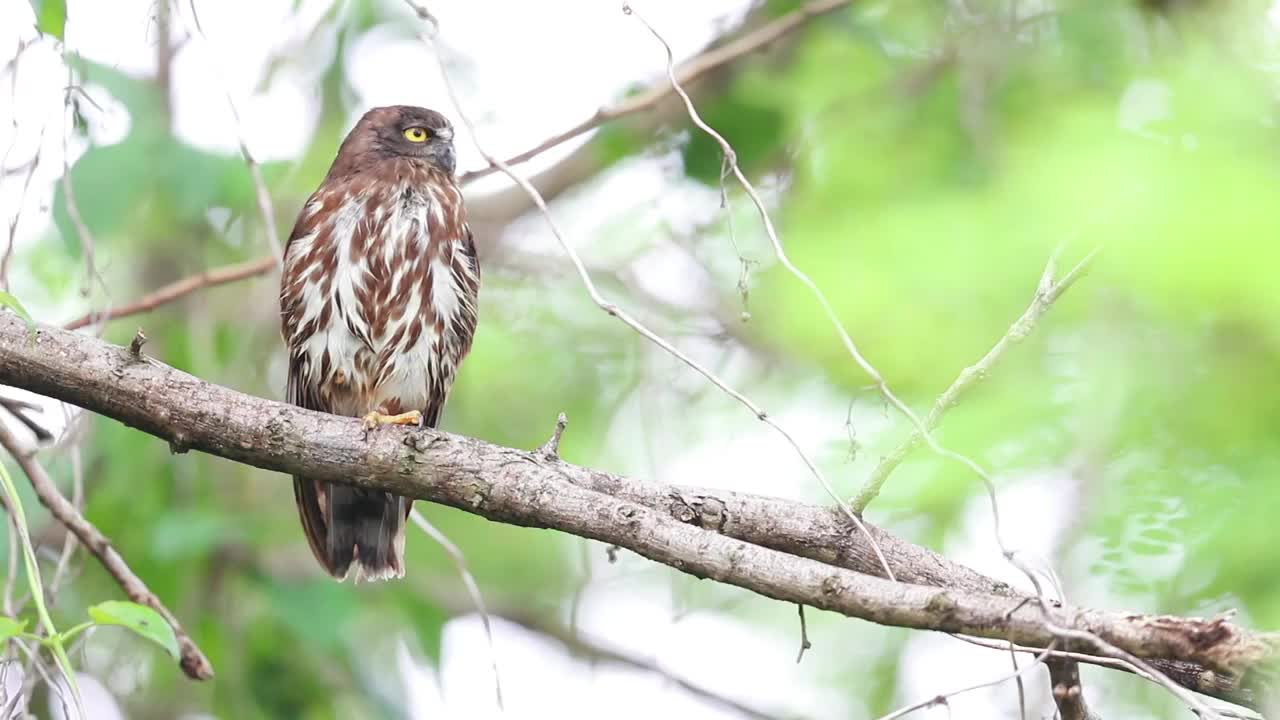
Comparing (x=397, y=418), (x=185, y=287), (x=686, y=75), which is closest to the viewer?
(x=397, y=418)

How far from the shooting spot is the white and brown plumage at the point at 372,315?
4.20 metres

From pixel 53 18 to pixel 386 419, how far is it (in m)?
1.14

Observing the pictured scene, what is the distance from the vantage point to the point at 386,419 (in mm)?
3305

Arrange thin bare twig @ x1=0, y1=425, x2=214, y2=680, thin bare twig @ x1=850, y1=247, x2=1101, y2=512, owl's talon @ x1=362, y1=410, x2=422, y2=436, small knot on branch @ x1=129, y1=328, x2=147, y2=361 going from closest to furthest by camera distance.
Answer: thin bare twig @ x1=850, y1=247, x2=1101, y2=512
small knot on branch @ x1=129, y1=328, x2=147, y2=361
owl's talon @ x1=362, y1=410, x2=422, y2=436
thin bare twig @ x1=0, y1=425, x2=214, y2=680

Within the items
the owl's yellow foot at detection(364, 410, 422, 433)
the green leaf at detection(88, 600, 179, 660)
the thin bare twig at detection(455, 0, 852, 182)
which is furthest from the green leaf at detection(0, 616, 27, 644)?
the thin bare twig at detection(455, 0, 852, 182)

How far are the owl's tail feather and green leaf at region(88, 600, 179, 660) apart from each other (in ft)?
6.95

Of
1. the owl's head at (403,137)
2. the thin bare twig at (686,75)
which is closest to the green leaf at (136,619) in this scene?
the thin bare twig at (686,75)

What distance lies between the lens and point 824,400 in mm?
3654

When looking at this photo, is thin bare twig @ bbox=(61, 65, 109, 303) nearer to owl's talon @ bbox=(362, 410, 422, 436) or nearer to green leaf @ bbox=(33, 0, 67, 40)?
green leaf @ bbox=(33, 0, 67, 40)

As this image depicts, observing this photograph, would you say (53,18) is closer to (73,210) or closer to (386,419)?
(73,210)

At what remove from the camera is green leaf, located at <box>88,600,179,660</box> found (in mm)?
2027

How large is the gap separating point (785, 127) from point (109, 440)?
7.61 feet

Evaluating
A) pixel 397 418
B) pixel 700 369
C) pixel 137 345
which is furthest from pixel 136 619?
pixel 397 418

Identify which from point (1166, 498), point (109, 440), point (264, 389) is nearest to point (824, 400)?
point (1166, 498)
